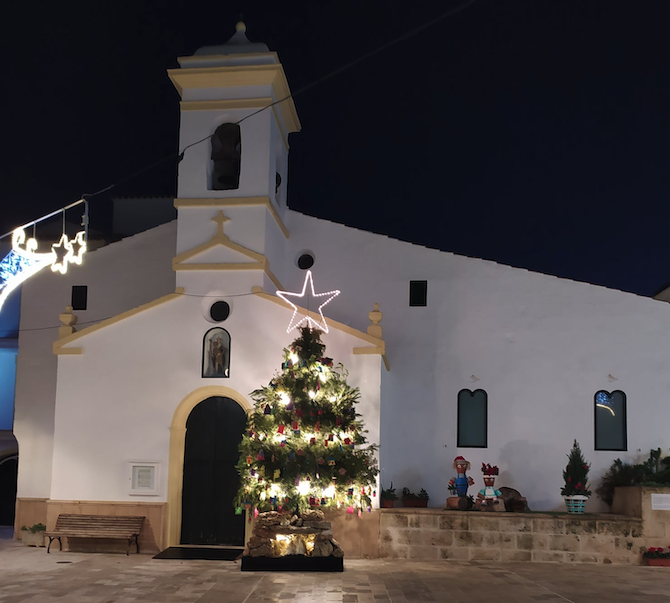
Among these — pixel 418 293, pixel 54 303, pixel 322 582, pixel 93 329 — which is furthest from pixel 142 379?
pixel 418 293

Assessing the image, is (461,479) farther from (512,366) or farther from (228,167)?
(228,167)

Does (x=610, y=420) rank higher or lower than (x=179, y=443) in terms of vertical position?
higher

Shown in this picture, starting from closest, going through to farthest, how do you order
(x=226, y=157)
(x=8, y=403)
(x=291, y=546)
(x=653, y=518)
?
(x=291, y=546) → (x=653, y=518) → (x=226, y=157) → (x=8, y=403)

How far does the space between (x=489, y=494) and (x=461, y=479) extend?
629 mm

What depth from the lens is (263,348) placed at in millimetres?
16594

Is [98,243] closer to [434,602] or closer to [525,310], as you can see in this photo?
[525,310]

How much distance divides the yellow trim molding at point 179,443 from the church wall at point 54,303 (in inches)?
149

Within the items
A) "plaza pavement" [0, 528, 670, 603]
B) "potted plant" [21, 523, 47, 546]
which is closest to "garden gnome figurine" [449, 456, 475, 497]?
"plaza pavement" [0, 528, 670, 603]

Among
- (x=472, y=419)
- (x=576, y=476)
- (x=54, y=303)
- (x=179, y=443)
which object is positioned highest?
(x=54, y=303)

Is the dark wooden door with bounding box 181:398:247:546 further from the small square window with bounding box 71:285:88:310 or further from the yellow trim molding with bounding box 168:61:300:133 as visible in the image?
the yellow trim molding with bounding box 168:61:300:133

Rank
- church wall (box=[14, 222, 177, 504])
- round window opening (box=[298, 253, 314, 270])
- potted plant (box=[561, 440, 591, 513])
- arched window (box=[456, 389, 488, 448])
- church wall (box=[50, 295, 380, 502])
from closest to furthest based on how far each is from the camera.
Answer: potted plant (box=[561, 440, 591, 513])
church wall (box=[50, 295, 380, 502])
arched window (box=[456, 389, 488, 448])
church wall (box=[14, 222, 177, 504])
round window opening (box=[298, 253, 314, 270])

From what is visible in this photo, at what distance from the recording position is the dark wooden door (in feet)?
54.3

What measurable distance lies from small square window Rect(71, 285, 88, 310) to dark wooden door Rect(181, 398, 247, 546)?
4.84 m

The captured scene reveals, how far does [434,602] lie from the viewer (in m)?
11.1
